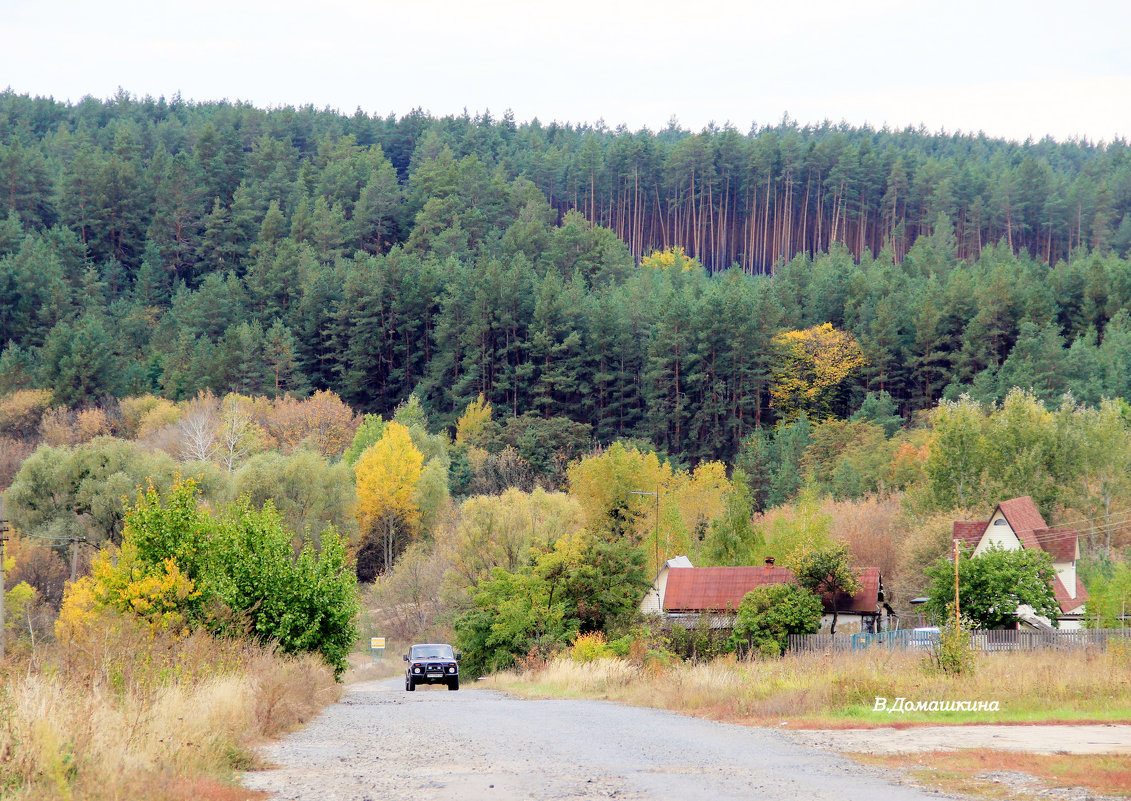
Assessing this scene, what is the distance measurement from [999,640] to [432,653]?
60.9 feet

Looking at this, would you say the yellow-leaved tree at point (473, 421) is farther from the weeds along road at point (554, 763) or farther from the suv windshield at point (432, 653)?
the weeds along road at point (554, 763)

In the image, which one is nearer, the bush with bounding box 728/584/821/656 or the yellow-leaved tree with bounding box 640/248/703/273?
the bush with bounding box 728/584/821/656

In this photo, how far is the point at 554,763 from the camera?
46.7ft

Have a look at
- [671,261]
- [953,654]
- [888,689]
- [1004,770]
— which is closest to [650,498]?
[953,654]

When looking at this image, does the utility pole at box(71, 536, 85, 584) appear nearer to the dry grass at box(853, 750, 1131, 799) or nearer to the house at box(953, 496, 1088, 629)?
the house at box(953, 496, 1088, 629)

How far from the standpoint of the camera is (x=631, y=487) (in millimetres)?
78875

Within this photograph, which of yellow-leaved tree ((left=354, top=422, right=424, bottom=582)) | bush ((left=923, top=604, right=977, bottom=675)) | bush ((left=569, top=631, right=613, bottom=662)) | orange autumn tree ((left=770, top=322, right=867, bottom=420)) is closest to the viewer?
bush ((left=923, top=604, right=977, bottom=675))

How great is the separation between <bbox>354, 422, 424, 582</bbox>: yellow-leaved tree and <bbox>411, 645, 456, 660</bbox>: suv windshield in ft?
157

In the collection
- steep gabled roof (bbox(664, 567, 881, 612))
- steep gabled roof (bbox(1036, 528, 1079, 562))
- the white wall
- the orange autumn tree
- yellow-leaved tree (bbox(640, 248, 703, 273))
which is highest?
yellow-leaved tree (bbox(640, 248, 703, 273))

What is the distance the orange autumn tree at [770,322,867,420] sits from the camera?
358 ft

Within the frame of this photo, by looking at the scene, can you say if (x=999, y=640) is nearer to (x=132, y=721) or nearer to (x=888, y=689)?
(x=888, y=689)

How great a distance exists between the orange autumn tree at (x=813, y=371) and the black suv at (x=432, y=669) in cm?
7527

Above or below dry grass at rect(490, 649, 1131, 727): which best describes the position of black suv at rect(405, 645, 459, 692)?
below

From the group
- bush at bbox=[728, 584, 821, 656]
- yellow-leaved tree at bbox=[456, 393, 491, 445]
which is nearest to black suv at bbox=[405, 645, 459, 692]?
bush at bbox=[728, 584, 821, 656]
